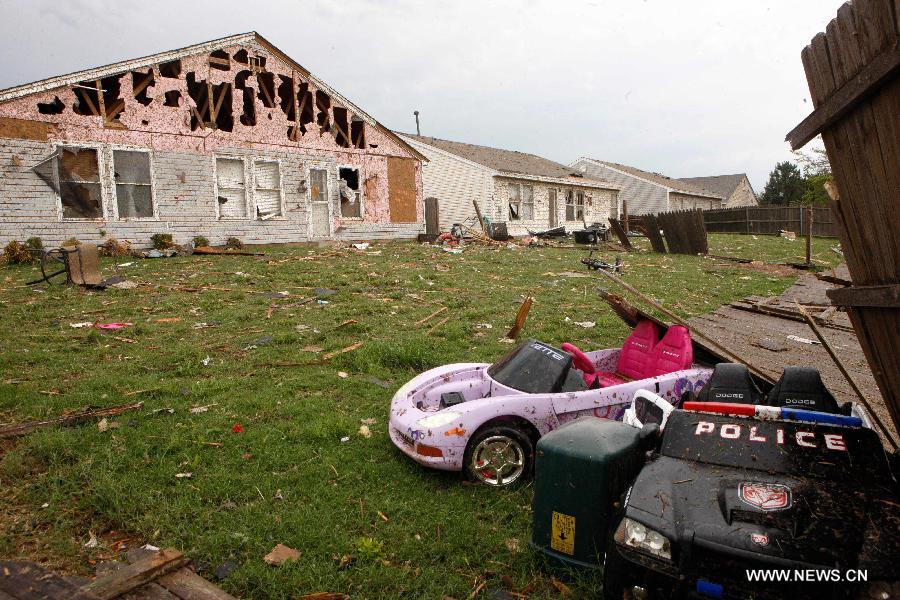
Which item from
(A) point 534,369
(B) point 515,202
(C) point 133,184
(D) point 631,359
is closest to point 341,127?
(C) point 133,184

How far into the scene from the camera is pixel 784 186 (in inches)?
2660

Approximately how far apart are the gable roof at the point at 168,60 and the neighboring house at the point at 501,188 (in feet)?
19.0

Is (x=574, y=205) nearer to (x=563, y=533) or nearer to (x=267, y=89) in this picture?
(x=267, y=89)

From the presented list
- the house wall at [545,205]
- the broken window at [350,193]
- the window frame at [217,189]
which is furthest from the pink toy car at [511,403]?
the house wall at [545,205]

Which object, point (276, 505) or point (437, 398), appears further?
point (437, 398)

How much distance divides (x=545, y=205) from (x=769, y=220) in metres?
13.1

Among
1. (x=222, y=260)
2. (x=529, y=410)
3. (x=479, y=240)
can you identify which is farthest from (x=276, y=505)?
(x=479, y=240)

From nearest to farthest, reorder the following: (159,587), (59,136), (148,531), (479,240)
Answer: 1. (159,587)
2. (148,531)
3. (59,136)
4. (479,240)

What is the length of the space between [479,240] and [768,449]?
63.4 ft

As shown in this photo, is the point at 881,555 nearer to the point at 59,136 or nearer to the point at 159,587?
the point at 159,587

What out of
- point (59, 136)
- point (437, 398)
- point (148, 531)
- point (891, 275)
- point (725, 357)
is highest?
point (59, 136)

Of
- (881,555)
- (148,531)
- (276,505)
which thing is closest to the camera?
(881,555)

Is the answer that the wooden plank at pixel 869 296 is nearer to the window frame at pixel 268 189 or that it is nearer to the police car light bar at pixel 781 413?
the police car light bar at pixel 781 413

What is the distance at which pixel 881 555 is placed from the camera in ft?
6.66
